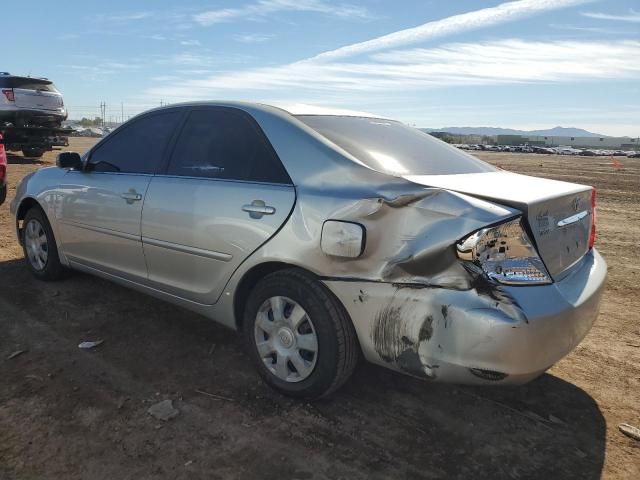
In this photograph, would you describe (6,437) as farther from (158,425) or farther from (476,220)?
(476,220)

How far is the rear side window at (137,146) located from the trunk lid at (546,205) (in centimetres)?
195

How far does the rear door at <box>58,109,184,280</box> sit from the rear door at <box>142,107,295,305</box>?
0.55 feet

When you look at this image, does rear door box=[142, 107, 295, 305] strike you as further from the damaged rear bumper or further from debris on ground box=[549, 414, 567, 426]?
debris on ground box=[549, 414, 567, 426]

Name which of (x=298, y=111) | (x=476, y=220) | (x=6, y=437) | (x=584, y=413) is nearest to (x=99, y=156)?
(x=298, y=111)

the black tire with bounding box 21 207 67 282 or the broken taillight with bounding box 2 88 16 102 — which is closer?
the black tire with bounding box 21 207 67 282

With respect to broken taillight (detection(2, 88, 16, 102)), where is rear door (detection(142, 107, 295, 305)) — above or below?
below

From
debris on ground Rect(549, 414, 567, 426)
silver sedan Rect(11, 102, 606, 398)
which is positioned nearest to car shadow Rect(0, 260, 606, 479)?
debris on ground Rect(549, 414, 567, 426)

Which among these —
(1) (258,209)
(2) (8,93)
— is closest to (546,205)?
(1) (258,209)

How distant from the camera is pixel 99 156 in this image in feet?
14.0

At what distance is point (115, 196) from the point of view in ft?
12.9

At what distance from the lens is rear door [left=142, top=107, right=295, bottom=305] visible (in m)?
3.02

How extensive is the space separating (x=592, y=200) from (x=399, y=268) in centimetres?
149

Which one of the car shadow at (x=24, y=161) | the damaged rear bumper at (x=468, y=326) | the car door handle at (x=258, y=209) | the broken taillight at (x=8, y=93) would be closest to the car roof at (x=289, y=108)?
the car door handle at (x=258, y=209)

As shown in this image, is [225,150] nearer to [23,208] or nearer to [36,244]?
[36,244]
